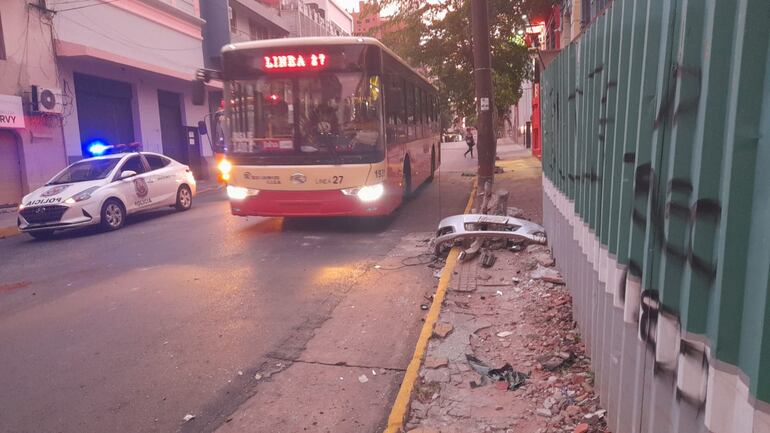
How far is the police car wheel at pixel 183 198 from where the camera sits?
14.3 m

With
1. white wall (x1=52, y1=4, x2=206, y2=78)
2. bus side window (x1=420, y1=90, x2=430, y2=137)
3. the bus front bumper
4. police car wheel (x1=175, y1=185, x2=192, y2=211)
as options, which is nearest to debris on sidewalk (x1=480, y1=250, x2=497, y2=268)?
the bus front bumper

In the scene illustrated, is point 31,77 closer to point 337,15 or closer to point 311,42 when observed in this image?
point 311,42

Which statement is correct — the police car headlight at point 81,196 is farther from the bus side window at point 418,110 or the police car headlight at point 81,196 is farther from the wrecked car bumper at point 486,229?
the wrecked car bumper at point 486,229

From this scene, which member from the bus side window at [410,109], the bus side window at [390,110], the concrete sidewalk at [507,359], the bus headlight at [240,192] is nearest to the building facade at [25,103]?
the bus headlight at [240,192]

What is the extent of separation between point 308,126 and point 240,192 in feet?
5.65

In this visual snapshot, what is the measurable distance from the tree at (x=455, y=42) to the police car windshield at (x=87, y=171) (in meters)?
9.35

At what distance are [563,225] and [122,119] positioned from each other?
2060 cm

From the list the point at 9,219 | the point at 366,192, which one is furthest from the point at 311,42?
the point at 9,219

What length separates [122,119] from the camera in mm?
21609

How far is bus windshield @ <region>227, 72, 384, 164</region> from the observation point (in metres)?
9.27

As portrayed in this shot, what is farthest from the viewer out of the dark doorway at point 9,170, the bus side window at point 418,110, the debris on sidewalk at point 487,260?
the dark doorway at point 9,170

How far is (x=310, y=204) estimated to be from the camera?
31.0ft

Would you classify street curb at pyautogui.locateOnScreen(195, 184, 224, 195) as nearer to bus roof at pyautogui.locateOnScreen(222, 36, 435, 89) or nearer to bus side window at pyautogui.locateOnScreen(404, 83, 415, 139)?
bus side window at pyautogui.locateOnScreen(404, 83, 415, 139)

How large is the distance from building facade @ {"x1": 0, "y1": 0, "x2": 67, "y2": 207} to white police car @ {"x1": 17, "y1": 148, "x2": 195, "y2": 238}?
A: 17.7 feet
